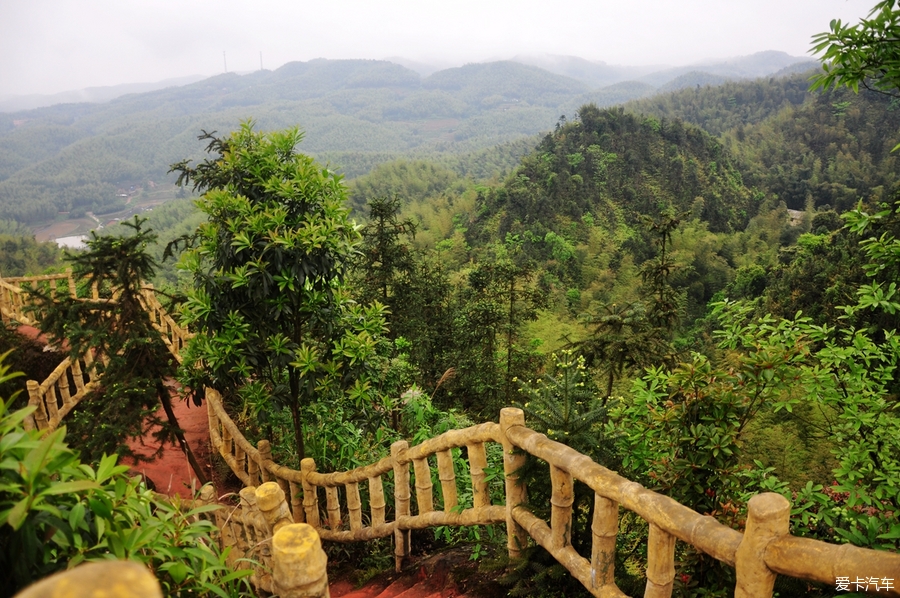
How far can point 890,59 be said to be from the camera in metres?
2.35

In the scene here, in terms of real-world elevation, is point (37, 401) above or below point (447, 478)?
below

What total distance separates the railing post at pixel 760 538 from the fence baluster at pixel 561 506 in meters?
0.92

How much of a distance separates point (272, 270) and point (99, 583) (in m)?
3.14

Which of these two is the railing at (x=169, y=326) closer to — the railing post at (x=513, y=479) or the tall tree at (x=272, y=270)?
the tall tree at (x=272, y=270)

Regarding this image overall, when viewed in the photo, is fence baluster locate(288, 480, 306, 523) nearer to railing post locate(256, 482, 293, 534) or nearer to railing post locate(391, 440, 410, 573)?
railing post locate(391, 440, 410, 573)

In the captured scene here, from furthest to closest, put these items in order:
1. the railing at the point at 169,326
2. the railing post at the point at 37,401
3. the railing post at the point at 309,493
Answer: the railing at the point at 169,326 → the railing post at the point at 37,401 → the railing post at the point at 309,493

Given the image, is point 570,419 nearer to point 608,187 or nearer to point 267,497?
point 267,497

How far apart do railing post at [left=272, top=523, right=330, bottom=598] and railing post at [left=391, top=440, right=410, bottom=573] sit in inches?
78.1

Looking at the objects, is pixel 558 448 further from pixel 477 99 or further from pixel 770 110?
pixel 477 99

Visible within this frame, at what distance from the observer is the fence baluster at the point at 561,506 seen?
8.83ft

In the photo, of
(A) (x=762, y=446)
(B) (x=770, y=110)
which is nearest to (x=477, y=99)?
(B) (x=770, y=110)

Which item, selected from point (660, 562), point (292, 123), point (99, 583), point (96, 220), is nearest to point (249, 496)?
point (660, 562)

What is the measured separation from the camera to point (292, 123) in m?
70.6

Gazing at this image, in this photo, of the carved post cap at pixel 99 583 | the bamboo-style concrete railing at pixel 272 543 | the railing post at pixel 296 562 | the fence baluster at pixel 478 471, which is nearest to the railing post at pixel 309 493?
the bamboo-style concrete railing at pixel 272 543
